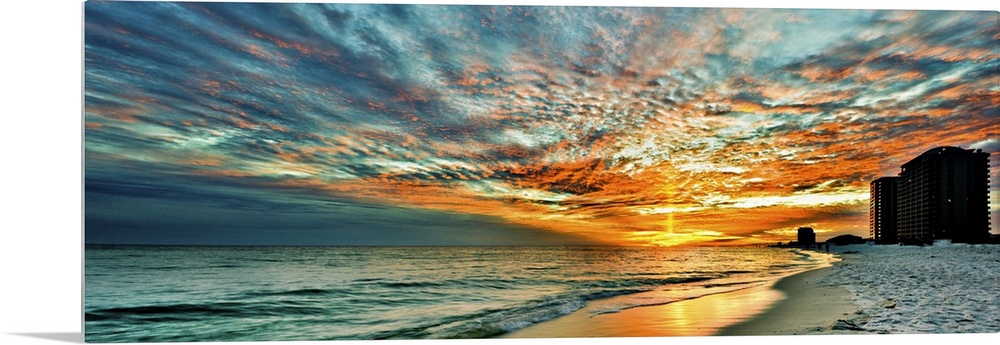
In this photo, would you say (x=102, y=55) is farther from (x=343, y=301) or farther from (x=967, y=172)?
(x=967, y=172)

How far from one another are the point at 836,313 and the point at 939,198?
631 centimetres

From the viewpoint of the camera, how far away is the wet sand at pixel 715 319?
707 cm

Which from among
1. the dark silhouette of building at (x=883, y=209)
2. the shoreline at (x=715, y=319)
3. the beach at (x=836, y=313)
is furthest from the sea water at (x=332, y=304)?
the dark silhouette of building at (x=883, y=209)

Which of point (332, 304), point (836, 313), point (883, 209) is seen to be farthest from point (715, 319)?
point (332, 304)

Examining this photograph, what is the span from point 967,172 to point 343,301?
9947mm

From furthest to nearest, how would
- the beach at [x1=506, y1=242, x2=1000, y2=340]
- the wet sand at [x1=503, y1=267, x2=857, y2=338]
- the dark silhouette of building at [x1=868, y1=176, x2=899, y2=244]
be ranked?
the dark silhouette of building at [x1=868, y1=176, x2=899, y2=244], the wet sand at [x1=503, y1=267, x2=857, y2=338], the beach at [x1=506, y1=242, x2=1000, y2=340]

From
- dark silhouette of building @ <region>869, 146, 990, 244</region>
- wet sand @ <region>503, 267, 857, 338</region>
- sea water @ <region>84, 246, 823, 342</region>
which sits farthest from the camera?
dark silhouette of building @ <region>869, 146, 990, 244</region>

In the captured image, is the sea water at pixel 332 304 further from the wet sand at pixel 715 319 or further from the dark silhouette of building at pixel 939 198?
the dark silhouette of building at pixel 939 198

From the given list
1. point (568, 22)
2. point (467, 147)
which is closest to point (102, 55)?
point (467, 147)

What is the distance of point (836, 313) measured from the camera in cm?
776

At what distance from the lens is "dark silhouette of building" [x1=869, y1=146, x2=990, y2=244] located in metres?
8.21

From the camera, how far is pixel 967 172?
332 inches

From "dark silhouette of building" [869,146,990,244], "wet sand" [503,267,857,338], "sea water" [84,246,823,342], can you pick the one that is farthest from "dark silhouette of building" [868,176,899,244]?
"sea water" [84,246,823,342]

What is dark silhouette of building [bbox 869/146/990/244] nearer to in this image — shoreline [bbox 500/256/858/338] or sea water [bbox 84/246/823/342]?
shoreline [bbox 500/256/858/338]
